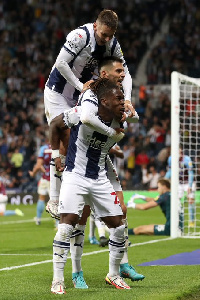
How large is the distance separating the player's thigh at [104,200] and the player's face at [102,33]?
5.33 feet

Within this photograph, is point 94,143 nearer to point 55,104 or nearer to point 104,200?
point 104,200

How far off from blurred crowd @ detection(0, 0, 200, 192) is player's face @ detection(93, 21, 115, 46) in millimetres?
17901

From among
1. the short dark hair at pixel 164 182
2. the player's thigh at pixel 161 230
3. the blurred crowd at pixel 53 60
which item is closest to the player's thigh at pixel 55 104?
the player's thigh at pixel 161 230

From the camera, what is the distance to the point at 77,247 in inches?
307

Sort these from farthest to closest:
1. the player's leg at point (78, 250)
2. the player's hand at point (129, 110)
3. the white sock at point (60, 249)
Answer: the player's leg at point (78, 250) < the player's hand at point (129, 110) < the white sock at point (60, 249)

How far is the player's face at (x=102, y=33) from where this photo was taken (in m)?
7.81

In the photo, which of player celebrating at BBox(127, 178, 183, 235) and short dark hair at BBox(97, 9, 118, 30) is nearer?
short dark hair at BBox(97, 9, 118, 30)

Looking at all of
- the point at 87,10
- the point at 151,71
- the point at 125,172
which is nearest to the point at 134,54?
the point at 151,71

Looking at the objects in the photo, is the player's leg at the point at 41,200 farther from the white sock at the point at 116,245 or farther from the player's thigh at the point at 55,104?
the white sock at the point at 116,245

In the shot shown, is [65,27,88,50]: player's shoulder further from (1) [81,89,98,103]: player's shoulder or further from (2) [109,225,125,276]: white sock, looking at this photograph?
(2) [109,225,125,276]: white sock

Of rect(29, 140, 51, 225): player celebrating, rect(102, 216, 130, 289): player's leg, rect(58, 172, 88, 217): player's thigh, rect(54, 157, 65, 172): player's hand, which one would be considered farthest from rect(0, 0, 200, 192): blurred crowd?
rect(58, 172, 88, 217): player's thigh

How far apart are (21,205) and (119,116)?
18467 millimetres

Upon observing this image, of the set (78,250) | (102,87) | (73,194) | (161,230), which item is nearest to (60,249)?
(73,194)

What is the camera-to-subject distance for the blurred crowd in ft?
89.8
